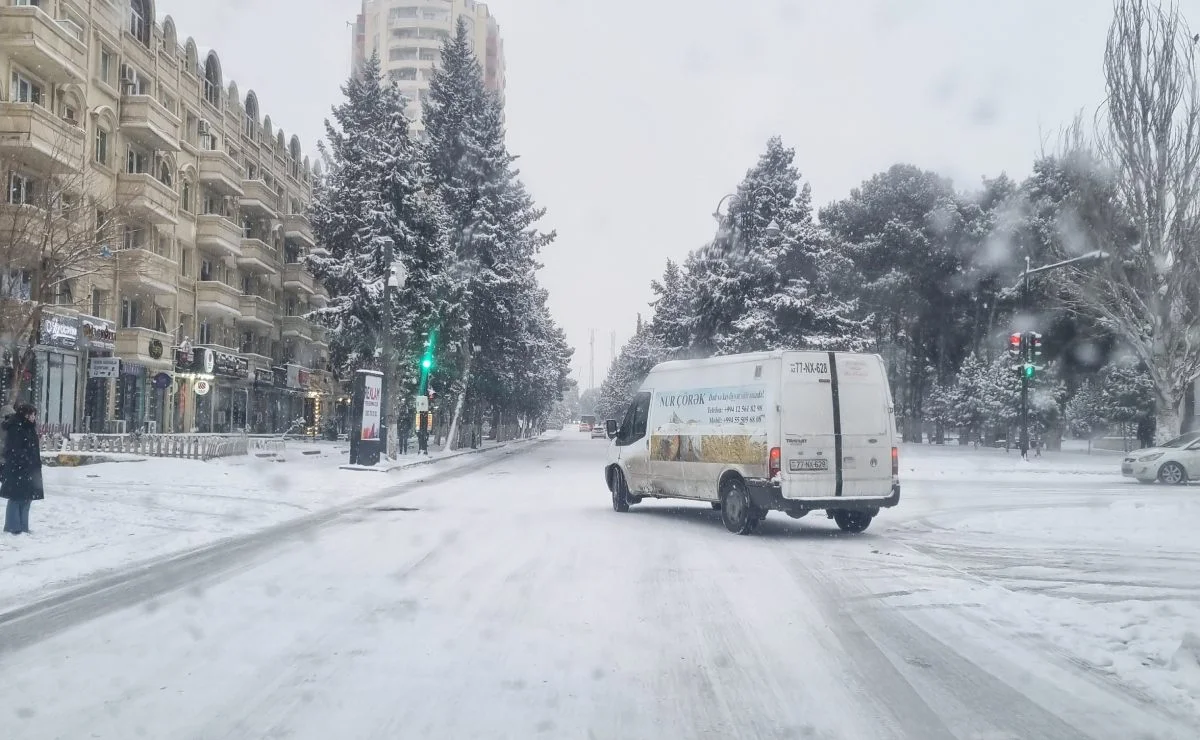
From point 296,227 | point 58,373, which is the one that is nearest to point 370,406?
point 58,373

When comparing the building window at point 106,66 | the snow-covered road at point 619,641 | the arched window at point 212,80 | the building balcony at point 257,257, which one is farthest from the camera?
the building balcony at point 257,257

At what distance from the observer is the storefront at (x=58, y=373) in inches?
1196

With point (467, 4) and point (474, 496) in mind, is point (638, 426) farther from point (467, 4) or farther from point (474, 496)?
point (467, 4)

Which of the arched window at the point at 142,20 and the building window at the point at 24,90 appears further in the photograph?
the arched window at the point at 142,20

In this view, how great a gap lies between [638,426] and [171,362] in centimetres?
3055

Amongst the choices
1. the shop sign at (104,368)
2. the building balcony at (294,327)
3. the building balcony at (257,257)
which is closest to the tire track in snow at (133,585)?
the shop sign at (104,368)

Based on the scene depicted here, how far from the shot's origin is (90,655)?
20.4ft

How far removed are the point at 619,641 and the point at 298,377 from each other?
57.7 meters

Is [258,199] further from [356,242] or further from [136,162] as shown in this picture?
[356,242]

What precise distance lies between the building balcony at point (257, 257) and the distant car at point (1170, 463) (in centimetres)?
4117

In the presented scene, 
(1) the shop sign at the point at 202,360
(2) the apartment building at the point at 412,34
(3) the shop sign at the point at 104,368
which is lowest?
(3) the shop sign at the point at 104,368

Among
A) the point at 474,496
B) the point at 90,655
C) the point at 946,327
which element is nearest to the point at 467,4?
the point at 946,327

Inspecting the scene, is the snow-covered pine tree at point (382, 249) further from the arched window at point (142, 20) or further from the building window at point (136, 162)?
the arched window at point (142, 20)

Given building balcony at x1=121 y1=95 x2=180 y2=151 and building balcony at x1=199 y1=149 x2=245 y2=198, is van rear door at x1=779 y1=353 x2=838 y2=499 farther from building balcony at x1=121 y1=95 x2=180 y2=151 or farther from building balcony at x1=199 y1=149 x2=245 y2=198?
building balcony at x1=199 y1=149 x2=245 y2=198
